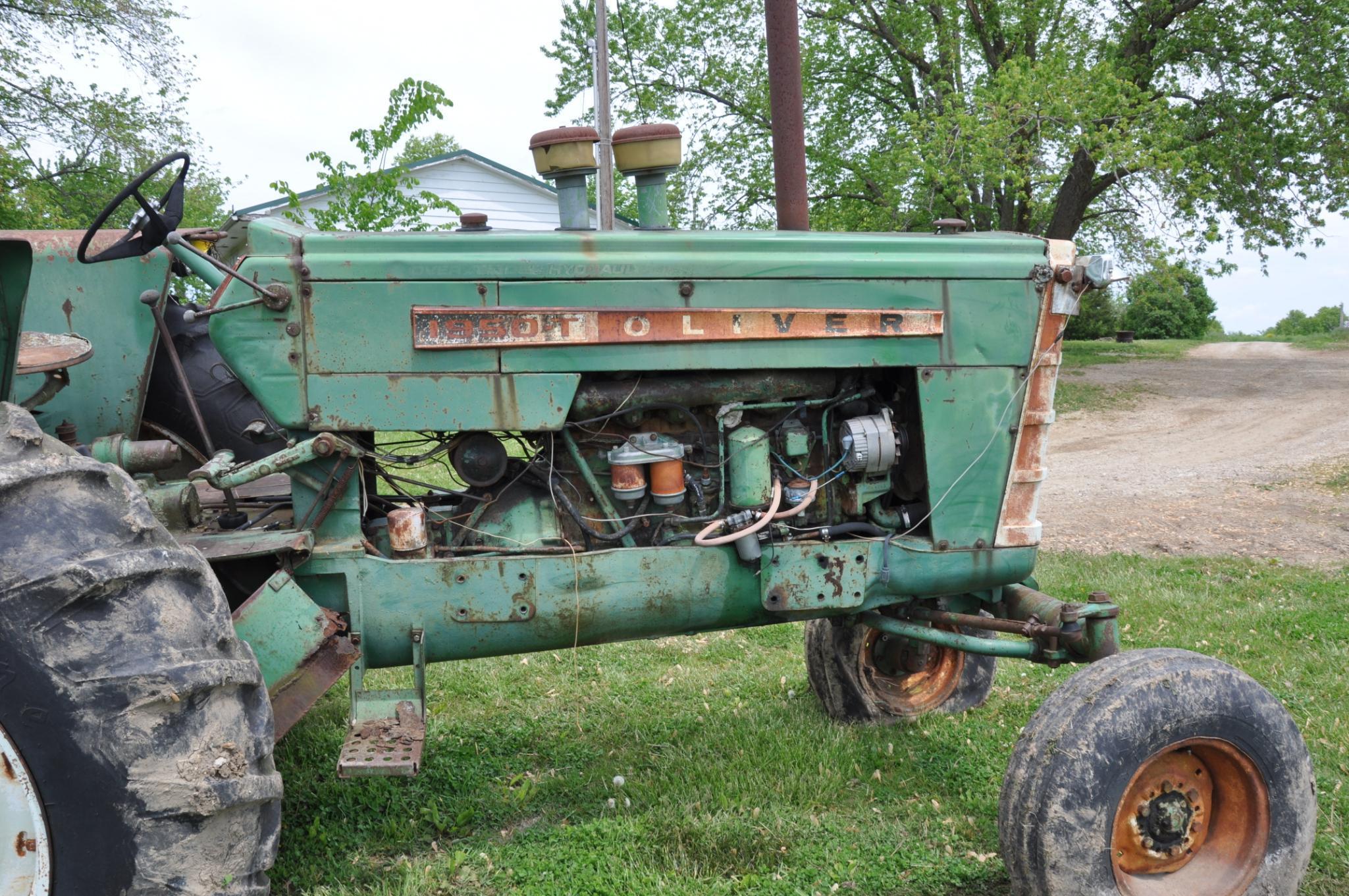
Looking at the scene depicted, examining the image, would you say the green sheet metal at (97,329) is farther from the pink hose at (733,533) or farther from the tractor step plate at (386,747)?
the pink hose at (733,533)

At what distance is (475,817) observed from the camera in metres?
3.42

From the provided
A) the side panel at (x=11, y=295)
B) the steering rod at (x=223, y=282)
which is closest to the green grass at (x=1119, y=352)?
the steering rod at (x=223, y=282)

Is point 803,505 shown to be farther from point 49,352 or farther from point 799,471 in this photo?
point 49,352

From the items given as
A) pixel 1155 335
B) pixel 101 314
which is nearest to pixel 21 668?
pixel 101 314

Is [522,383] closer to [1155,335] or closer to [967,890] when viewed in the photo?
[967,890]

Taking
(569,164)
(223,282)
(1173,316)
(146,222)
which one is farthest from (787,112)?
(1173,316)

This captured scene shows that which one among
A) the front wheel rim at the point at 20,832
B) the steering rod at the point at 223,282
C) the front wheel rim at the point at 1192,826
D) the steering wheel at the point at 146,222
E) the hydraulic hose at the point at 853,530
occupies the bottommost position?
the front wheel rim at the point at 1192,826

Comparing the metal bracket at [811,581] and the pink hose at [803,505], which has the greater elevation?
the pink hose at [803,505]

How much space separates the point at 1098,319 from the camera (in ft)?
83.4

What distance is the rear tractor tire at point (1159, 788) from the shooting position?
2.59 metres

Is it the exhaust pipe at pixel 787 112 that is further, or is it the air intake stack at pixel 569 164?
the exhaust pipe at pixel 787 112

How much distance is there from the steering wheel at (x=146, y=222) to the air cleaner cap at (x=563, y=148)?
1.05m

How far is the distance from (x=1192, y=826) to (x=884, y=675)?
1.48 metres

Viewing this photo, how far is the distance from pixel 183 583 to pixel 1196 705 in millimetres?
2555
